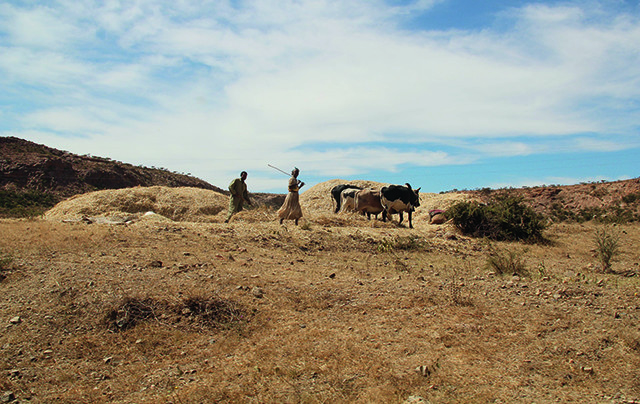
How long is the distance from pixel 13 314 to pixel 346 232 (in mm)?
7828

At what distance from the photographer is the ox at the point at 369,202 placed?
16.5 metres

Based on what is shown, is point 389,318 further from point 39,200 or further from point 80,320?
point 39,200

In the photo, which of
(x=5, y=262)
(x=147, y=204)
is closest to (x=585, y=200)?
(x=147, y=204)

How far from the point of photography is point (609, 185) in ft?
82.9

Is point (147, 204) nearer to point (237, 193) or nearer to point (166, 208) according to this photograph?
point (166, 208)

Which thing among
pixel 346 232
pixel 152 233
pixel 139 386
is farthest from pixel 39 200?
pixel 139 386

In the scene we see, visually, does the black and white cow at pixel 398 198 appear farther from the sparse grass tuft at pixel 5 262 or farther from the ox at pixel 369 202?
the sparse grass tuft at pixel 5 262

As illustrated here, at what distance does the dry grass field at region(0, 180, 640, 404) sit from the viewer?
421cm

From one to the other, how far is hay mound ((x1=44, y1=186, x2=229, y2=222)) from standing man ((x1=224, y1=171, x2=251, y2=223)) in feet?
7.92

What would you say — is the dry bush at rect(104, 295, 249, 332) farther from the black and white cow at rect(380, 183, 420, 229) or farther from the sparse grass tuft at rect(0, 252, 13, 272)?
the black and white cow at rect(380, 183, 420, 229)

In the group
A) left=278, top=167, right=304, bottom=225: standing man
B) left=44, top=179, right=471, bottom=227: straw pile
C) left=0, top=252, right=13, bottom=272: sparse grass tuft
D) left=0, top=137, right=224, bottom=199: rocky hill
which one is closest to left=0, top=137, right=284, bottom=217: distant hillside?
left=0, top=137, right=224, bottom=199: rocky hill

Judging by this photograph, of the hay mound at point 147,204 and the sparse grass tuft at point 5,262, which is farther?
the hay mound at point 147,204

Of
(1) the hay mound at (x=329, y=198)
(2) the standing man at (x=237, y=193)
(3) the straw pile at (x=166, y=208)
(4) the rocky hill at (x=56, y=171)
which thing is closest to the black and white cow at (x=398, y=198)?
(3) the straw pile at (x=166, y=208)

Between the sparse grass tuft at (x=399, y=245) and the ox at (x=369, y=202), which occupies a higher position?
the ox at (x=369, y=202)
